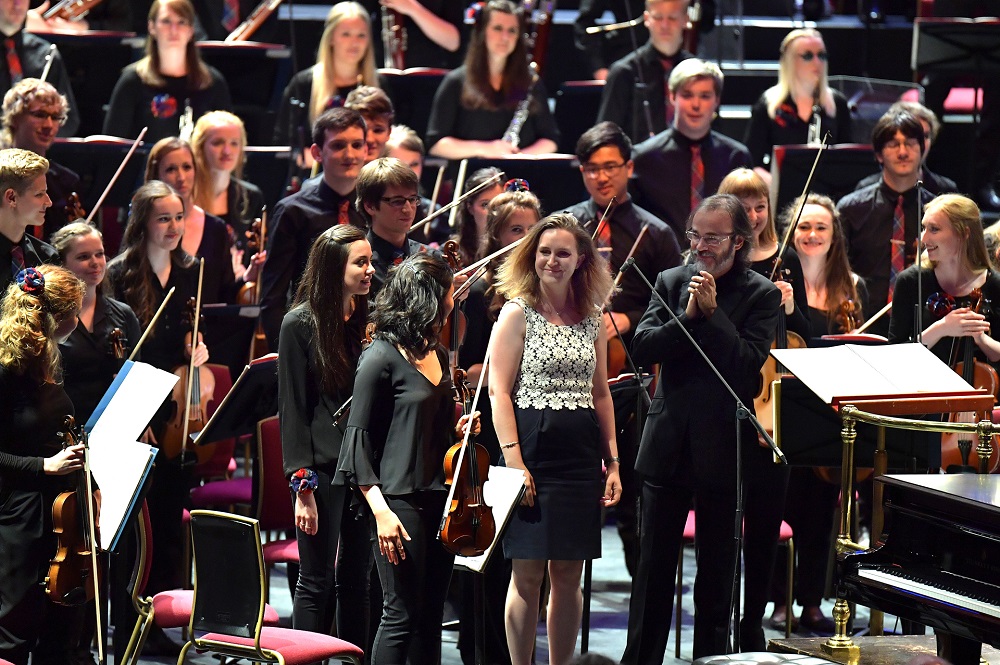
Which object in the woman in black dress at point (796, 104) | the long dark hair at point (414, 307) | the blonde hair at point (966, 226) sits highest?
the woman in black dress at point (796, 104)

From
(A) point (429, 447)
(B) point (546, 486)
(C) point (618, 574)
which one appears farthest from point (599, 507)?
(C) point (618, 574)

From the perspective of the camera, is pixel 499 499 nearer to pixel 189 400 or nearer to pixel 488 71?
pixel 189 400

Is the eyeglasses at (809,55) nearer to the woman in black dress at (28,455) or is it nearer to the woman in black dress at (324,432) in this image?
the woman in black dress at (324,432)

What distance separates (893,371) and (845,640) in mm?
682

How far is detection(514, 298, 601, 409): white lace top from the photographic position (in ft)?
12.5

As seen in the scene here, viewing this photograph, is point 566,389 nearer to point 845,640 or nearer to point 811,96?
point 845,640

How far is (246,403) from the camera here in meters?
4.08

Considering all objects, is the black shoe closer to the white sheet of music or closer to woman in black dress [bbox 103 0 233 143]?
the white sheet of music

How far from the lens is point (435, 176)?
20.8ft

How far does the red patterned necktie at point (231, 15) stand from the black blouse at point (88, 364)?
11.1ft

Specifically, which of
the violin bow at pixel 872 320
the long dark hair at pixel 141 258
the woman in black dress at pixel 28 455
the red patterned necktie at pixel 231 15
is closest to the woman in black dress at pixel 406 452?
the woman in black dress at pixel 28 455

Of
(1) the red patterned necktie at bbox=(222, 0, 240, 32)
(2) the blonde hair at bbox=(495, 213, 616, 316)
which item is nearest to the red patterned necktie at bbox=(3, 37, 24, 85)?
(1) the red patterned necktie at bbox=(222, 0, 240, 32)

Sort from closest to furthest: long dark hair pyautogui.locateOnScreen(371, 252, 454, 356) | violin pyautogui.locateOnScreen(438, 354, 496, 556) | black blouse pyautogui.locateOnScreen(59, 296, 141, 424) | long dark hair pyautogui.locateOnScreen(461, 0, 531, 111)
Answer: violin pyautogui.locateOnScreen(438, 354, 496, 556) < long dark hair pyautogui.locateOnScreen(371, 252, 454, 356) < black blouse pyautogui.locateOnScreen(59, 296, 141, 424) < long dark hair pyautogui.locateOnScreen(461, 0, 531, 111)

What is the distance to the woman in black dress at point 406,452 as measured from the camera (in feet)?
11.4
